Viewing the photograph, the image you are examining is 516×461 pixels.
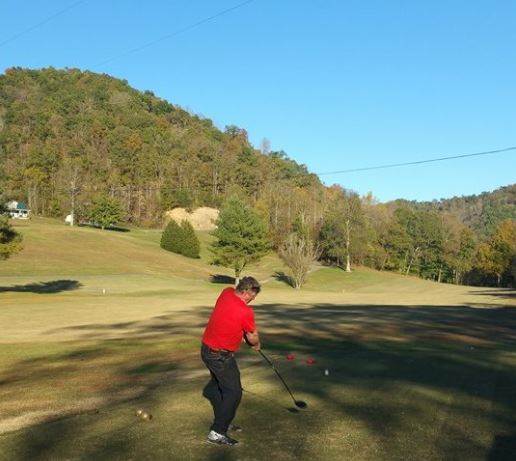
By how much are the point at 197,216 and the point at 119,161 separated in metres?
30.1

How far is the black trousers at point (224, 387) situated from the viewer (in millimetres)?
7559

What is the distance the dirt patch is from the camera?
470ft

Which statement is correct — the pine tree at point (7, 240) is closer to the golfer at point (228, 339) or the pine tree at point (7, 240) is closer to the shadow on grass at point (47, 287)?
the shadow on grass at point (47, 287)

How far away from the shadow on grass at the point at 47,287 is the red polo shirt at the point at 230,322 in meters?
48.2

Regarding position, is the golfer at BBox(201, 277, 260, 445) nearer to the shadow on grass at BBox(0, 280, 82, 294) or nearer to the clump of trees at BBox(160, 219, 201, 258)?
the shadow on grass at BBox(0, 280, 82, 294)

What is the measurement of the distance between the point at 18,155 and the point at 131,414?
16057 cm

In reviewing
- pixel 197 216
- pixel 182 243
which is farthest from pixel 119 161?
pixel 182 243

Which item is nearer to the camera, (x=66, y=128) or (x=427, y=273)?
(x=427, y=273)

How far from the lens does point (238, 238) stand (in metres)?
Result: 71.6

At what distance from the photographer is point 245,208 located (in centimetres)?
7294

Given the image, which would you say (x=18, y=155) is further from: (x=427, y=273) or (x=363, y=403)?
(x=363, y=403)

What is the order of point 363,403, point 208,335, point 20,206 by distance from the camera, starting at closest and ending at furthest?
point 208,335 < point 363,403 < point 20,206

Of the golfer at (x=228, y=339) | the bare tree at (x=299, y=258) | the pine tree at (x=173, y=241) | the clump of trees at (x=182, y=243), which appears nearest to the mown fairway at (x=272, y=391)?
the golfer at (x=228, y=339)

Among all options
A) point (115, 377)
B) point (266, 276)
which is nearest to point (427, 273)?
point (266, 276)
